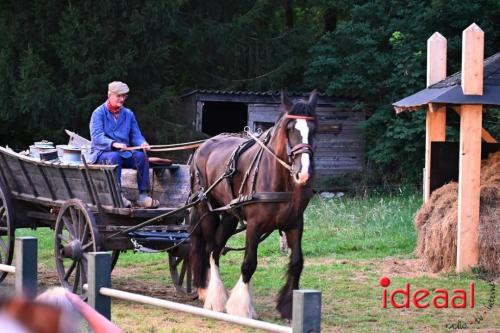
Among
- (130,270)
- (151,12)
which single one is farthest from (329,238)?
(151,12)

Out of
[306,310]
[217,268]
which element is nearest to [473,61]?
[217,268]

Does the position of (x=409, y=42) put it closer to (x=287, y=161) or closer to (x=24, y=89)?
(x=24, y=89)

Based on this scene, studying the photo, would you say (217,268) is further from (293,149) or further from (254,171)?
(293,149)

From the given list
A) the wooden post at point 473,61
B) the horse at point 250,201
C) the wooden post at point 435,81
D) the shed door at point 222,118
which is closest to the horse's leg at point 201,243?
the horse at point 250,201

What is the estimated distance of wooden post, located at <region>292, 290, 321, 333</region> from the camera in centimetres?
310

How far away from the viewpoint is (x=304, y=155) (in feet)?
22.0

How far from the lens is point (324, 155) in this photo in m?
22.5

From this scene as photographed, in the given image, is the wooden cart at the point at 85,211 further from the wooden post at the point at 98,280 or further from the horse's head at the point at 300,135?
the wooden post at the point at 98,280

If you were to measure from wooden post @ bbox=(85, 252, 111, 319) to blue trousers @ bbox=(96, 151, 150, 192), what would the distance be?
382 centimetres

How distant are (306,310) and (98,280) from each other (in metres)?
1.57

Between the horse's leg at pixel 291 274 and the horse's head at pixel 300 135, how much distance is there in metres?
0.67

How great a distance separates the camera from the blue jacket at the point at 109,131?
834 centimetres

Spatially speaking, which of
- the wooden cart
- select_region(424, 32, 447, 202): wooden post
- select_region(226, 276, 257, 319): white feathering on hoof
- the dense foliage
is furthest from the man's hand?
the dense foliage

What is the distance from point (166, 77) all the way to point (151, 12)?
9.62ft
